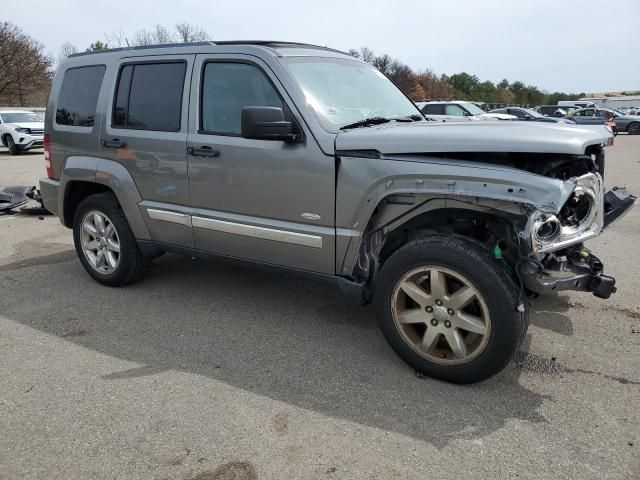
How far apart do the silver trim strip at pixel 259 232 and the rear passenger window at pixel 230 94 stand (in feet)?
2.17

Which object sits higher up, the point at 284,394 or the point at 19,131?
the point at 19,131

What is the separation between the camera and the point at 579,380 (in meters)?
3.21

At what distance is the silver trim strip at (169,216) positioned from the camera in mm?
4203

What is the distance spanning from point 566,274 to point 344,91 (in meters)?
1.99

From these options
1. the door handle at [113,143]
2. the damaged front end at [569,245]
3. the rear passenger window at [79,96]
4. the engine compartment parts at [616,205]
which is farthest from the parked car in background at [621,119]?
the door handle at [113,143]

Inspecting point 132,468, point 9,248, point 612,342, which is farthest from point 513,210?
point 9,248

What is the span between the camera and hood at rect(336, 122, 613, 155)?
281 cm

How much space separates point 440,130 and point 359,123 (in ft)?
2.18

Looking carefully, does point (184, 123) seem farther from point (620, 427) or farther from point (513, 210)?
point (620, 427)

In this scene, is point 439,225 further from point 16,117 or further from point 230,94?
point 16,117

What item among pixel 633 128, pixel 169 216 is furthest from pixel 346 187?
pixel 633 128

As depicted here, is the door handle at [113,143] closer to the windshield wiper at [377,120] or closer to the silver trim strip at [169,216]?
the silver trim strip at [169,216]

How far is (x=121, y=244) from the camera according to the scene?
472 cm

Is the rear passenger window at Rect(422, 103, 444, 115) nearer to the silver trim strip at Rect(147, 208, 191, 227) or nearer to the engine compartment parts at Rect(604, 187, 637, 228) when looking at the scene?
the engine compartment parts at Rect(604, 187, 637, 228)
